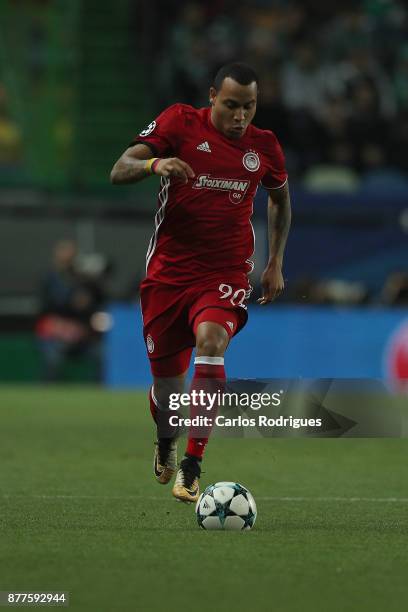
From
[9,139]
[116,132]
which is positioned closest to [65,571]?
[9,139]

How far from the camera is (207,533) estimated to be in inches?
255

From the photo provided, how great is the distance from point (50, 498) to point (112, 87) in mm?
14697

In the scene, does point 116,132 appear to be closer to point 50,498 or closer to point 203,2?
point 203,2

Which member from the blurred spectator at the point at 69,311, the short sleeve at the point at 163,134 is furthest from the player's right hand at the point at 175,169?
the blurred spectator at the point at 69,311

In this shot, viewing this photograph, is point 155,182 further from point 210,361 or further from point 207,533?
point 207,533

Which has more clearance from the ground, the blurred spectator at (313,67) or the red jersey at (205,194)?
the blurred spectator at (313,67)

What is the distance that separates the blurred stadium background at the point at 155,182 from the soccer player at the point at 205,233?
9.08 m

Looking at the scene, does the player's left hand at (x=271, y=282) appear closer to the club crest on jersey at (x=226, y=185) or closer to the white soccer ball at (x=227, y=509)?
the club crest on jersey at (x=226, y=185)

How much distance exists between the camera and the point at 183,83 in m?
20.5

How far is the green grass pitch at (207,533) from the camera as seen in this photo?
16.1 feet

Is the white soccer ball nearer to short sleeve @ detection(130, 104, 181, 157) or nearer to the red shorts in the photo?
the red shorts

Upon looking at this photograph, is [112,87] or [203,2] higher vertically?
[203,2]

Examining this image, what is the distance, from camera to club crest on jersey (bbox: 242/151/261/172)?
755 cm

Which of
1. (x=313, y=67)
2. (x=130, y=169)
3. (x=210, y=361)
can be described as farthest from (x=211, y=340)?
(x=313, y=67)
